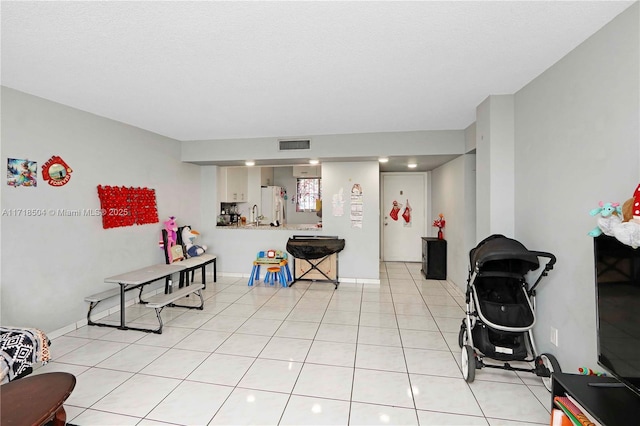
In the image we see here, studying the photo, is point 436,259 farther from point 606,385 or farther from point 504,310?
point 606,385

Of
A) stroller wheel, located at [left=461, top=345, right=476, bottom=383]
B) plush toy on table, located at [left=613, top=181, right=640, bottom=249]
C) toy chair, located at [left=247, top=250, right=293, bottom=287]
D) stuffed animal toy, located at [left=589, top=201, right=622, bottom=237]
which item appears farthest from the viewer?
toy chair, located at [left=247, top=250, right=293, bottom=287]

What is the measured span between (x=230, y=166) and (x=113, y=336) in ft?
11.4

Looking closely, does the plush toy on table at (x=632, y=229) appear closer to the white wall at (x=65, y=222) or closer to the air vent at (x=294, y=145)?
the air vent at (x=294, y=145)

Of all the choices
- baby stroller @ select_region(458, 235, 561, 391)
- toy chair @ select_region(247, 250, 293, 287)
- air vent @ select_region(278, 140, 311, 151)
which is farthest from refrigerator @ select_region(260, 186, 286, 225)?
baby stroller @ select_region(458, 235, 561, 391)

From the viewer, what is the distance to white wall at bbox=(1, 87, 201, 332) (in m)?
2.70

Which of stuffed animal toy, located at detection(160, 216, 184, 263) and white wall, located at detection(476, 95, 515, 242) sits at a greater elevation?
white wall, located at detection(476, 95, 515, 242)

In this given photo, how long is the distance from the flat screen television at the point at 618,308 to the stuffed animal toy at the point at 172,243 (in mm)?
4653

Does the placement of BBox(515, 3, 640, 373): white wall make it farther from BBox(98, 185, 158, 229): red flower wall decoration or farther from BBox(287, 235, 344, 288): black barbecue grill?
BBox(98, 185, 158, 229): red flower wall decoration

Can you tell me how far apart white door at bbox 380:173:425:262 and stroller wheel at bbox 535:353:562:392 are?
4554mm

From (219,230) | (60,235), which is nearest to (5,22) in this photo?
(60,235)

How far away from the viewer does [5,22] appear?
1.72 meters

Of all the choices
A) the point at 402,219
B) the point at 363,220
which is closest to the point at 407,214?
the point at 402,219

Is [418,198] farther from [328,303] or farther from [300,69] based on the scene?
[300,69]

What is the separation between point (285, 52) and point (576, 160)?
85.1 inches
